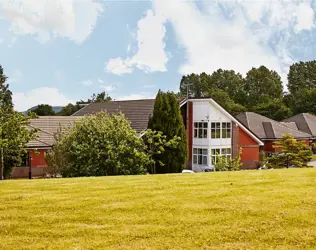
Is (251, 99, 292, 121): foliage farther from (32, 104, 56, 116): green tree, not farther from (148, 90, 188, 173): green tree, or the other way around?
(148, 90, 188, 173): green tree

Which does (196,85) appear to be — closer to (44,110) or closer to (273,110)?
(273,110)

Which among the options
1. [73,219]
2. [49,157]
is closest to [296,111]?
[49,157]

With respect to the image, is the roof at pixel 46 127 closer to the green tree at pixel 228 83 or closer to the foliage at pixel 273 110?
the foliage at pixel 273 110

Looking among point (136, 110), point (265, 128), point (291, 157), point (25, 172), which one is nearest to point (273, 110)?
point (265, 128)

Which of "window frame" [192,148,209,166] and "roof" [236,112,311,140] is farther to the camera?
"roof" [236,112,311,140]

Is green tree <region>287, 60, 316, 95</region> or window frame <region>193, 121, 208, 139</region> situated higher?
green tree <region>287, 60, 316, 95</region>

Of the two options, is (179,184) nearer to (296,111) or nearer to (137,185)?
(137,185)

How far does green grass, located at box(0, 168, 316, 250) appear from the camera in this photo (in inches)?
276

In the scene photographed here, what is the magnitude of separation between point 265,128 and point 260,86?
1332 inches

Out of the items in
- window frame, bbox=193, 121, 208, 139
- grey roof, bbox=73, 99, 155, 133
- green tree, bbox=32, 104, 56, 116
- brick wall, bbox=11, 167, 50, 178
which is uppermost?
green tree, bbox=32, 104, 56, 116

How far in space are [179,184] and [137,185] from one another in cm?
108

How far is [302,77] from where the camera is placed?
87812 millimetres

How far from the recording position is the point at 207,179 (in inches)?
482

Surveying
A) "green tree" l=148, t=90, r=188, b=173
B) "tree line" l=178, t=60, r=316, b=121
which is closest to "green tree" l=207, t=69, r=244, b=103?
"tree line" l=178, t=60, r=316, b=121
